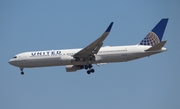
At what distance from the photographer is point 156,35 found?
51031 mm

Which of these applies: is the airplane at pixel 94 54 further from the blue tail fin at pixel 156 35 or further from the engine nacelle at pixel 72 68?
the engine nacelle at pixel 72 68

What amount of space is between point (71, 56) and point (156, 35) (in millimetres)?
11498

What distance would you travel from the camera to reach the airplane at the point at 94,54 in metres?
47.8

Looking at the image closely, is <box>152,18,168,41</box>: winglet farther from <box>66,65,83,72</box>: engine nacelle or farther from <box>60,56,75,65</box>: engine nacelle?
<box>60,56,75,65</box>: engine nacelle

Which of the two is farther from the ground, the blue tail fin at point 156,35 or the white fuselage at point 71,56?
the blue tail fin at point 156,35

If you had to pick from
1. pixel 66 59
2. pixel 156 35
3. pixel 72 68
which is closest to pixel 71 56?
pixel 66 59

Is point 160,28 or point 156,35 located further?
point 160,28

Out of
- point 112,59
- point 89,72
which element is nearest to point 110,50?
point 112,59

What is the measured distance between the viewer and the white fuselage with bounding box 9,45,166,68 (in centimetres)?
4803

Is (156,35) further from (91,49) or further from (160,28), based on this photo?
(91,49)

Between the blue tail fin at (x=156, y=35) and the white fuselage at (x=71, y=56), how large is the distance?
1.92 meters

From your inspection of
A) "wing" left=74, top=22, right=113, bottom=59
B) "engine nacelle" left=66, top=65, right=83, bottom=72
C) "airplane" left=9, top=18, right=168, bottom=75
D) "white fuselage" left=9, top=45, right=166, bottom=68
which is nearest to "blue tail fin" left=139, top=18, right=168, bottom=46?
"airplane" left=9, top=18, right=168, bottom=75

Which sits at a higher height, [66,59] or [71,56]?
[71,56]

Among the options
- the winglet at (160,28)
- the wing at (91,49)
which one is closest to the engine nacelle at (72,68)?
the wing at (91,49)
